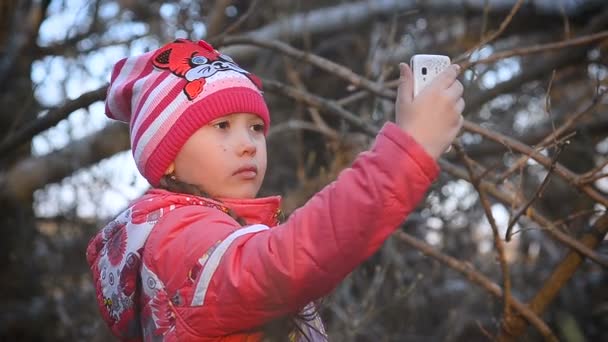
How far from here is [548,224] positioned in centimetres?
241

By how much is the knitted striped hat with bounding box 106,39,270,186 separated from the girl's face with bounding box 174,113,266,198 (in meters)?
0.03

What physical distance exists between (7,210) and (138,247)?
431cm

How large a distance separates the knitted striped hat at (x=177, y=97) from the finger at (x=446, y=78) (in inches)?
22.6

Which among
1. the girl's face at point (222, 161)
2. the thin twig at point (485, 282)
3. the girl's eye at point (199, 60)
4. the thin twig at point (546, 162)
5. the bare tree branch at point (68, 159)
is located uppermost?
the girl's eye at point (199, 60)

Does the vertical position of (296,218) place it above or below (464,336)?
above

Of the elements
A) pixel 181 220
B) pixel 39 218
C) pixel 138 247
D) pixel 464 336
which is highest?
pixel 181 220

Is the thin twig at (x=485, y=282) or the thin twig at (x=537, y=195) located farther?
the thin twig at (x=485, y=282)

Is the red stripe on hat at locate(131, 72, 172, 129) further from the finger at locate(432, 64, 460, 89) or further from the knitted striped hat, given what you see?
the finger at locate(432, 64, 460, 89)

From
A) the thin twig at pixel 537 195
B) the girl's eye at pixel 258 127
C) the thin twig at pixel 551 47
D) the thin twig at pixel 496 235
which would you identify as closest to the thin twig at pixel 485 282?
the thin twig at pixel 496 235

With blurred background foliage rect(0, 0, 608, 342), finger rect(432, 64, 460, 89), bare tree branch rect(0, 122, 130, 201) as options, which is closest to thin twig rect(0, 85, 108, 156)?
blurred background foliage rect(0, 0, 608, 342)

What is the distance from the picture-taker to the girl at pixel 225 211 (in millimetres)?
1280

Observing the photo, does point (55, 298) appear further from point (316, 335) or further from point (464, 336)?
point (316, 335)

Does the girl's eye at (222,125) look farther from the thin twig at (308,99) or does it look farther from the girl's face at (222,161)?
the thin twig at (308,99)

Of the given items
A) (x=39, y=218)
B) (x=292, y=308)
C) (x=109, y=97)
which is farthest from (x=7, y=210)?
(x=292, y=308)
